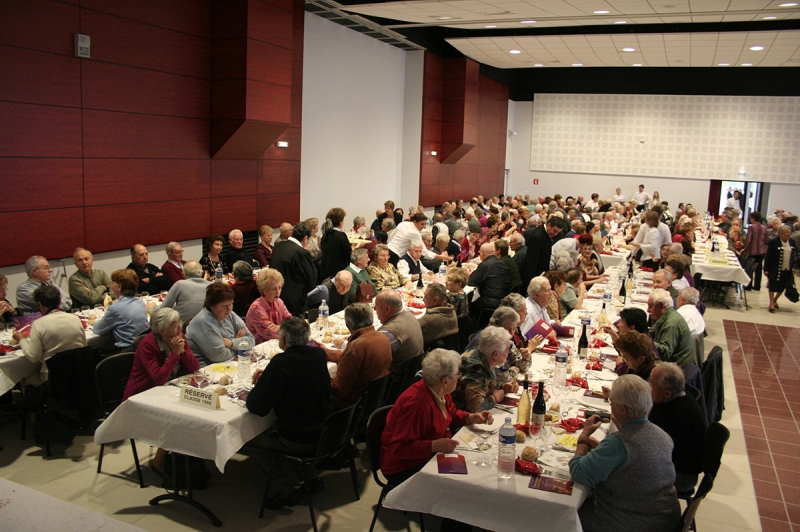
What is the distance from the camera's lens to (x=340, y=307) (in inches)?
280

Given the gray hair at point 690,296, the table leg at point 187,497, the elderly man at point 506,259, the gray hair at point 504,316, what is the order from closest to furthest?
the table leg at point 187,497 → the gray hair at point 504,316 → the gray hair at point 690,296 → the elderly man at point 506,259

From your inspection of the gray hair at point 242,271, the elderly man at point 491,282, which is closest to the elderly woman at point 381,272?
the elderly man at point 491,282

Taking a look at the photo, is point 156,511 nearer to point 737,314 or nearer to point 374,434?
point 374,434

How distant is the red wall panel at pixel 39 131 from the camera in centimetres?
704

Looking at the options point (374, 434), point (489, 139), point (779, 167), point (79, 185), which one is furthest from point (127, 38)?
point (779, 167)

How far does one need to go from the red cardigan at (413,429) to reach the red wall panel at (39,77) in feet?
19.2

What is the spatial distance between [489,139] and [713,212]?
26.0 feet

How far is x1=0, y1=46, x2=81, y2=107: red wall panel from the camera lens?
22.8 feet

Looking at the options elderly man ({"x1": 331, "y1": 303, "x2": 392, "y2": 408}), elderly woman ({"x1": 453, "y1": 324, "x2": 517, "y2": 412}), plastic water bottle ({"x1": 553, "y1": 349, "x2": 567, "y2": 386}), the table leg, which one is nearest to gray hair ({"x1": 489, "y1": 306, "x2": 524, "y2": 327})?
plastic water bottle ({"x1": 553, "y1": 349, "x2": 567, "y2": 386})

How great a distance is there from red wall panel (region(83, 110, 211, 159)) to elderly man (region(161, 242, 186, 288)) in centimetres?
156

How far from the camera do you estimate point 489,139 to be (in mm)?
21188

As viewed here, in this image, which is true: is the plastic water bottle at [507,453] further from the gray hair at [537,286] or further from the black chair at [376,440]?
the gray hair at [537,286]

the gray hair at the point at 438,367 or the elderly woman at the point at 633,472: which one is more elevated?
the gray hair at the point at 438,367

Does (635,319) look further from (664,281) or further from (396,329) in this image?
(664,281)
